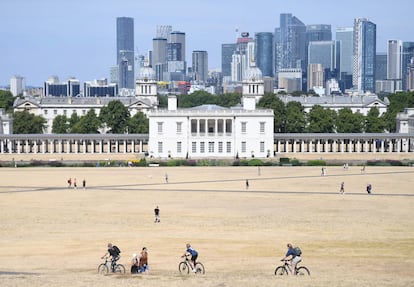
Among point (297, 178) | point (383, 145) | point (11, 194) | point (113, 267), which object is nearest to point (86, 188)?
point (11, 194)

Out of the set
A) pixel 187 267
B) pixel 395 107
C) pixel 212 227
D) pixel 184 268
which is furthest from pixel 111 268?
pixel 395 107

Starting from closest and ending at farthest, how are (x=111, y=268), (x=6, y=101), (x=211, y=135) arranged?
(x=111, y=268), (x=211, y=135), (x=6, y=101)

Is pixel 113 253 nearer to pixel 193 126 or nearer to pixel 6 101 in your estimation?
pixel 193 126

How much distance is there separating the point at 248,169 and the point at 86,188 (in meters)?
25.2

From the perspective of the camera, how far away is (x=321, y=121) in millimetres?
125375

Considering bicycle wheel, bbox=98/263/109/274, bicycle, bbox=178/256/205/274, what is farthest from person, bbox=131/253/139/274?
bicycle, bbox=178/256/205/274

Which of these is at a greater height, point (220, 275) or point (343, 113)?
point (343, 113)

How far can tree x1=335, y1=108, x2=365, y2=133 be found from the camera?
12581 centimetres

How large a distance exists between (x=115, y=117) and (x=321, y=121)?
2815 cm

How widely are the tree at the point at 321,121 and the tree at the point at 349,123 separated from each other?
34.4 inches

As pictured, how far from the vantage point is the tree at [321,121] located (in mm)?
125188

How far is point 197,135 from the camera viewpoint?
109625mm

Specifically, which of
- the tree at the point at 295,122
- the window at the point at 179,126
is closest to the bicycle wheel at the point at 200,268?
the window at the point at 179,126

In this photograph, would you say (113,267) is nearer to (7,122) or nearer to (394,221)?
(394,221)
